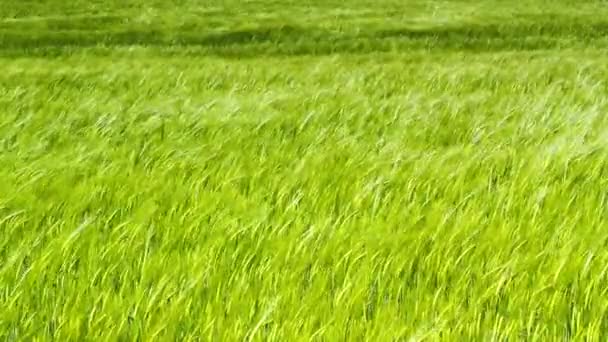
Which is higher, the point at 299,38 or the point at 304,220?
the point at 304,220

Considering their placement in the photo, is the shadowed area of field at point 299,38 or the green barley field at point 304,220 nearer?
the green barley field at point 304,220

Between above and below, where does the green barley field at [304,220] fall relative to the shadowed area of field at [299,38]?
above

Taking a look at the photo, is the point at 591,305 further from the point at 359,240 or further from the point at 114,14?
the point at 114,14

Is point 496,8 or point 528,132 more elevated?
point 528,132

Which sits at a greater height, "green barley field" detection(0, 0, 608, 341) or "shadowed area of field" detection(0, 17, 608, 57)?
"green barley field" detection(0, 0, 608, 341)

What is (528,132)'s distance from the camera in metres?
4.81

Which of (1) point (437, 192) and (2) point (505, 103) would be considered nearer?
(1) point (437, 192)

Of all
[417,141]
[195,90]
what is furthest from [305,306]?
[195,90]

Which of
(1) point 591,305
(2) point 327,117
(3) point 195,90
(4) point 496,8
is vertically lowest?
(4) point 496,8

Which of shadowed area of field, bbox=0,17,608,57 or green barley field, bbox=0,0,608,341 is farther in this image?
shadowed area of field, bbox=0,17,608,57

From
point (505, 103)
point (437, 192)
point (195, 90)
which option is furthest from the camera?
point (195, 90)

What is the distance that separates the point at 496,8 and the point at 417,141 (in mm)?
28928

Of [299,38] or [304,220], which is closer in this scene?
[304,220]

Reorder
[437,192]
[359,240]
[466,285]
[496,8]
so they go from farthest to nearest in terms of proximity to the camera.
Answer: [496,8] < [437,192] < [359,240] < [466,285]
